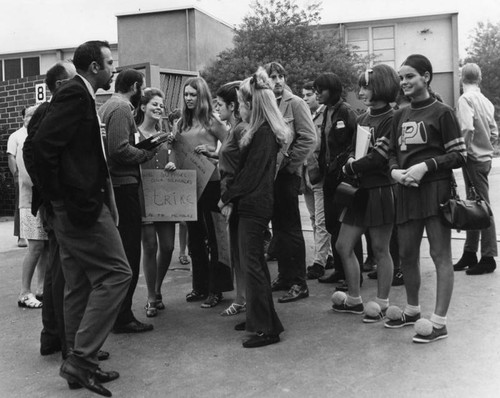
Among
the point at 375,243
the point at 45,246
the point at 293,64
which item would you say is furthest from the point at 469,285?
the point at 293,64

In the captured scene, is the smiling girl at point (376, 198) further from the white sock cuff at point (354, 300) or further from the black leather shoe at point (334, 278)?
the black leather shoe at point (334, 278)

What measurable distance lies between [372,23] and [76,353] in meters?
33.5

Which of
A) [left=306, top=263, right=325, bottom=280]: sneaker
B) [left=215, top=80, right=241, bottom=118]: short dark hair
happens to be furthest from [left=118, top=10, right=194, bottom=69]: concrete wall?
[left=215, top=80, right=241, bottom=118]: short dark hair

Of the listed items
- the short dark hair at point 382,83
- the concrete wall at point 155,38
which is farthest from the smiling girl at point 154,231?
the concrete wall at point 155,38

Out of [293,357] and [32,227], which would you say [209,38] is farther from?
[293,357]

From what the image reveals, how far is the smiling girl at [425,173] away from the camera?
434cm

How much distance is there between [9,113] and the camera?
1551cm

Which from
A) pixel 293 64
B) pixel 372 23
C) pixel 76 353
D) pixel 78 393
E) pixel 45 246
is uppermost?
pixel 372 23

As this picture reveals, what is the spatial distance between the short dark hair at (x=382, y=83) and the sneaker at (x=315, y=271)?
237cm

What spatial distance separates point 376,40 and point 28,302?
104 ft

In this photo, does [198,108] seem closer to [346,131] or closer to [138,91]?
[138,91]

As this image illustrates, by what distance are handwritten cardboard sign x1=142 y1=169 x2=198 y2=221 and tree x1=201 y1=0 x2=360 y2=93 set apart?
18700 millimetres

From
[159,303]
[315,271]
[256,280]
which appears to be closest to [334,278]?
[315,271]

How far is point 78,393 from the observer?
379 cm
